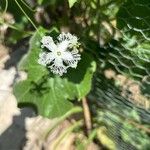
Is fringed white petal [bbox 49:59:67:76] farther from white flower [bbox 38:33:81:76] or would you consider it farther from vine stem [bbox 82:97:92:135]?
vine stem [bbox 82:97:92:135]

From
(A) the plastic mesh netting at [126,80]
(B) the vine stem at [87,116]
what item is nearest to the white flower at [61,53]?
(A) the plastic mesh netting at [126,80]

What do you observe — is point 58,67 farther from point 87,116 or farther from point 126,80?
point 87,116

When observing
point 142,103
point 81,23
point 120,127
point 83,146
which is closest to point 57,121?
point 83,146

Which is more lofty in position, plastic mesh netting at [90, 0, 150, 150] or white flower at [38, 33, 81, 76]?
white flower at [38, 33, 81, 76]

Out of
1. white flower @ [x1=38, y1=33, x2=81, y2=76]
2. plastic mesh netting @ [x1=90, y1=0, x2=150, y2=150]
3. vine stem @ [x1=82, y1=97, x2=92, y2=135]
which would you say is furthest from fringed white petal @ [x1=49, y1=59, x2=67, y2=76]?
vine stem @ [x1=82, y1=97, x2=92, y2=135]

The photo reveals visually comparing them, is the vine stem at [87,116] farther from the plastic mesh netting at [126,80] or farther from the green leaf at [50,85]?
the green leaf at [50,85]

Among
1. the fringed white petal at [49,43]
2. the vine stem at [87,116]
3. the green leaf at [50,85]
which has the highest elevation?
the fringed white petal at [49,43]

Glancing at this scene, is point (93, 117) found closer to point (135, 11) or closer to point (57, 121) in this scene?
point (57, 121)
